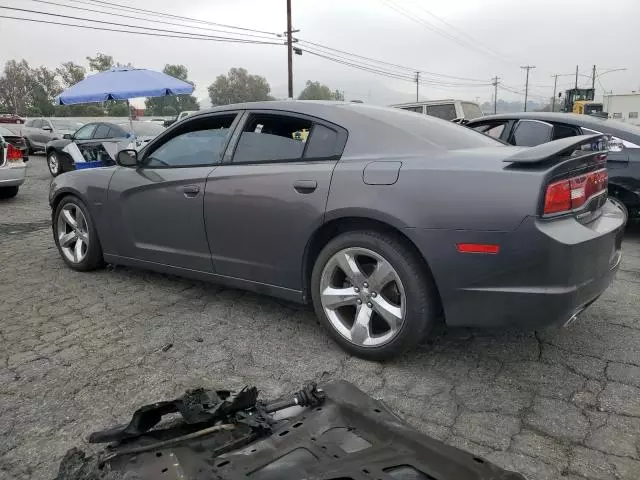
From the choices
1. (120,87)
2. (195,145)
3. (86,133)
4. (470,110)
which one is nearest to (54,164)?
(86,133)

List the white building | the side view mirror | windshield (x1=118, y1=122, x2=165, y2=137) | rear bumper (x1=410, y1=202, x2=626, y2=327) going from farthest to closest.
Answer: the white building
windshield (x1=118, y1=122, x2=165, y2=137)
the side view mirror
rear bumper (x1=410, y1=202, x2=626, y2=327)

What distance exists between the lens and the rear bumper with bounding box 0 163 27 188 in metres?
9.02

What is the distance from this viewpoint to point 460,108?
518 inches

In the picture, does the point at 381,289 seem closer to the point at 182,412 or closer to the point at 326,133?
the point at 326,133

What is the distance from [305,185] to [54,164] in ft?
42.4

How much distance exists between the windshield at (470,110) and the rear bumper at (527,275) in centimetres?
1140

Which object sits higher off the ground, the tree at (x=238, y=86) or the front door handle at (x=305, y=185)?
the tree at (x=238, y=86)

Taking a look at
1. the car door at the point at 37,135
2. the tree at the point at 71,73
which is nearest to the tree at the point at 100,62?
the tree at the point at 71,73

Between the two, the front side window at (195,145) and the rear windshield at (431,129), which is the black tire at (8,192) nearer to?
the front side window at (195,145)

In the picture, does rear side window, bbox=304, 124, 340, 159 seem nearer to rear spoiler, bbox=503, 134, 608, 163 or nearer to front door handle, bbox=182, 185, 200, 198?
front door handle, bbox=182, 185, 200, 198

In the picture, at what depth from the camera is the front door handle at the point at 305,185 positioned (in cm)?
306

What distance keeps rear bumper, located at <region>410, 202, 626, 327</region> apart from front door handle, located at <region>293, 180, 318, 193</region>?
2.76ft

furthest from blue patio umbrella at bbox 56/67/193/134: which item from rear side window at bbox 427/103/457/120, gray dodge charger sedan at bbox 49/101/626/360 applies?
gray dodge charger sedan at bbox 49/101/626/360

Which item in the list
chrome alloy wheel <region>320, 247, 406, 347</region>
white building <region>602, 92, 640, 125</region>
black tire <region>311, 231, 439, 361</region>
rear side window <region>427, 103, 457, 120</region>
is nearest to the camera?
black tire <region>311, 231, 439, 361</region>
